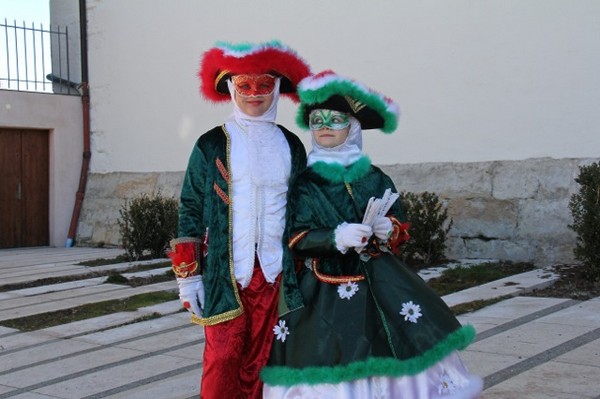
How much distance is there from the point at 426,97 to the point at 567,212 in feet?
6.07

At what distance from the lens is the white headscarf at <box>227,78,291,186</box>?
315cm

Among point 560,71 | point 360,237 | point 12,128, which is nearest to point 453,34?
point 560,71

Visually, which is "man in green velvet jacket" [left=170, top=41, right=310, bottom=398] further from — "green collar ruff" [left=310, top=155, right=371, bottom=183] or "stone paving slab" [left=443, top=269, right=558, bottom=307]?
"stone paving slab" [left=443, top=269, right=558, bottom=307]

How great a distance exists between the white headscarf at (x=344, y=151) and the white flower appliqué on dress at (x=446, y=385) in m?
0.89

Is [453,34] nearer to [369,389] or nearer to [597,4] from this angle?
[597,4]

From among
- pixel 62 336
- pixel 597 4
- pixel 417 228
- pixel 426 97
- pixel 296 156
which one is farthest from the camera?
pixel 426 97

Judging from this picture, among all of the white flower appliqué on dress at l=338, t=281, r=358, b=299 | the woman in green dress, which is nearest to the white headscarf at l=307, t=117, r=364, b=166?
the woman in green dress

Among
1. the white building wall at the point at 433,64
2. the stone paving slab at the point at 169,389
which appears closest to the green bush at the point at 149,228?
the white building wall at the point at 433,64

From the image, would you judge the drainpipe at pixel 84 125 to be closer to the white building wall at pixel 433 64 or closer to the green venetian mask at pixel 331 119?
the white building wall at pixel 433 64

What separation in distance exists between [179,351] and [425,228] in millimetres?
3309

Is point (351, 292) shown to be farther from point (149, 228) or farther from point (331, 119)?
point (149, 228)

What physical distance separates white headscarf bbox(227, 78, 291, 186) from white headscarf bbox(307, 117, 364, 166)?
5.0 inches

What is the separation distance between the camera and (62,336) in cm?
557

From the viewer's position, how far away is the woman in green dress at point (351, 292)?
289cm
